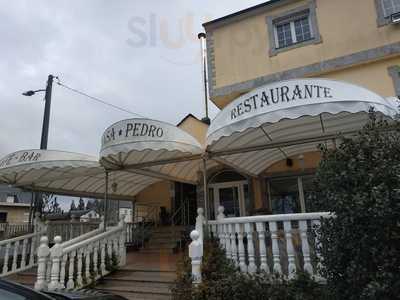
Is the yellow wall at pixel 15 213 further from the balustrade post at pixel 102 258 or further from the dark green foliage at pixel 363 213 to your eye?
the dark green foliage at pixel 363 213

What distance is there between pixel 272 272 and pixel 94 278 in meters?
4.25

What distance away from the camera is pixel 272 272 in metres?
5.02

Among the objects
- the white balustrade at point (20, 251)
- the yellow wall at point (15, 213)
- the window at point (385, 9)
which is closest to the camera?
the white balustrade at point (20, 251)

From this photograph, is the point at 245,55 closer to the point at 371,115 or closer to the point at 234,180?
the point at 234,180

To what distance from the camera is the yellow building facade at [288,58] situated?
382 inches

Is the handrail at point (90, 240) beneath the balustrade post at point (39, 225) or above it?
beneath

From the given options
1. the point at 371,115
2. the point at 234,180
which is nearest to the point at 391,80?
the point at 234,180

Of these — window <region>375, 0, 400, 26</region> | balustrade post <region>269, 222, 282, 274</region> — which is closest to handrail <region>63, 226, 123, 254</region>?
balustrade post <region>269, 222, 282, 274</region>

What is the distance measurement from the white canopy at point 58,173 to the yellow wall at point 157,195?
162cm

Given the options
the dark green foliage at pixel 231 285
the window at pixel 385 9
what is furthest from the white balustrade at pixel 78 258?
the window at pixel 385 9

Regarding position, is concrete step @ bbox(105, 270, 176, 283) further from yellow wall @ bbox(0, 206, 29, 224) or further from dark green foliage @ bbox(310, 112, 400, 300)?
yellow wall @ bbox(0, 206, 29, 224)

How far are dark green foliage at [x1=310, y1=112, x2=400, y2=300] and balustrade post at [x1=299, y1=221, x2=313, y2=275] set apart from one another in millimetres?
1022

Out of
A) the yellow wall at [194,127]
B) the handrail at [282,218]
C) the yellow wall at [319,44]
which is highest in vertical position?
the yellow wall at [319,44]

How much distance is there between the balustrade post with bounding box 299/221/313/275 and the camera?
457 cm
